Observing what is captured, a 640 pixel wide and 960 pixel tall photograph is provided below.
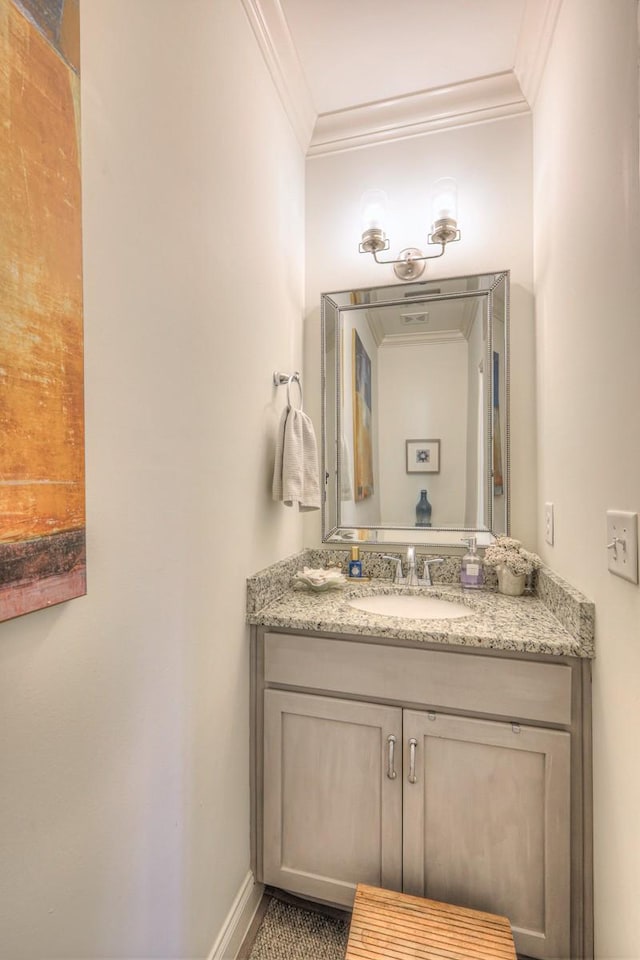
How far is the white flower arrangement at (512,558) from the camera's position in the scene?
1506 mm

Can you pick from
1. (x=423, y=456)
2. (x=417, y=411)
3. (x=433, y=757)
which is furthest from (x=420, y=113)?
(x=433, y=757)

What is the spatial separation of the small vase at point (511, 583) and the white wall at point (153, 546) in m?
0.84

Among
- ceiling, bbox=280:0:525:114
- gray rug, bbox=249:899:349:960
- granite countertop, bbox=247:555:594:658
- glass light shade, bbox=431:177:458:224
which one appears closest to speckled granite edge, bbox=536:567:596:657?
granite countertop, bbox=247:555:594:658

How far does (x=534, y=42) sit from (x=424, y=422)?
4.07 ft

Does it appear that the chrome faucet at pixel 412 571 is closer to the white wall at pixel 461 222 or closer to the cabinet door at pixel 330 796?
the white wall at pixel 461 222

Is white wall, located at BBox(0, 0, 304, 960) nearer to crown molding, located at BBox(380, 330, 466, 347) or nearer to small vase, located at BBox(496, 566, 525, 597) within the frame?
crown molding, located at BBox(380, 330, 466, 347)

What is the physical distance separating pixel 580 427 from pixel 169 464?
996 mm

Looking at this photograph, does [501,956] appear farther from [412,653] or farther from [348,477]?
[348,477]

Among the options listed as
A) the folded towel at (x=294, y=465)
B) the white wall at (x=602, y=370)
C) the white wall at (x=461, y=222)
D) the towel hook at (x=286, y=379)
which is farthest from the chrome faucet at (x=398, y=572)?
the towel hook at (x=286, y=379)

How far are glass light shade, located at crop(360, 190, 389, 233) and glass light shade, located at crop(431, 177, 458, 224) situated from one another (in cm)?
19

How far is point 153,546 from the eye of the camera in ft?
3.01

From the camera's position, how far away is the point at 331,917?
1363 mm

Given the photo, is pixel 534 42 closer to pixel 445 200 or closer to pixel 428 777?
pixel 445 200

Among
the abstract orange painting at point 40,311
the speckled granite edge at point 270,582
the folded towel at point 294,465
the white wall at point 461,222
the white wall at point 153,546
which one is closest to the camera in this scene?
the abstract orange painting at point 40,311
